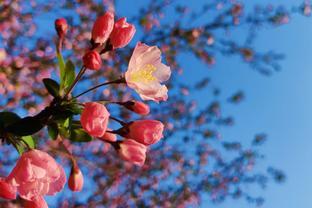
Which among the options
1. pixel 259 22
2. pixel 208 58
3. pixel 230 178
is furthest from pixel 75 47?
pixel 230 178

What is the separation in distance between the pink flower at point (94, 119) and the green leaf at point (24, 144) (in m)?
0.17

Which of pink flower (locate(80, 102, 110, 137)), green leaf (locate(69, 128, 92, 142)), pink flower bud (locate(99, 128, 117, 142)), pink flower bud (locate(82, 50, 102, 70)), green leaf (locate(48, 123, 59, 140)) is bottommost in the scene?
green leaf (locate(48, 123, 59, 140))

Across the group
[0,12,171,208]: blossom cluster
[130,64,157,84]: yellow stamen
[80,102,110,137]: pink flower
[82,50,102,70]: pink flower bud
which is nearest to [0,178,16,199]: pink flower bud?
[0,12,171,208]: blossom cluster

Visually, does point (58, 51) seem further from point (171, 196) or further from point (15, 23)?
point (171, 196)

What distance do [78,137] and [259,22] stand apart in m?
5.51

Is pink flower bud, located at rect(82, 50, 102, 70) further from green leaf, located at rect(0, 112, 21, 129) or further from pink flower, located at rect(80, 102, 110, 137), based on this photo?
green leaf, located at rect(0, 112, 21, 129)

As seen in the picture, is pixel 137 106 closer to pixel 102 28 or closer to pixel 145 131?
pixel 145 131

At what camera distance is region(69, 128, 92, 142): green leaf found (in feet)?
4.19

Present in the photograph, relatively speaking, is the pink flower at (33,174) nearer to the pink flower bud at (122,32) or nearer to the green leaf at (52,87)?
the green leaf at (52,87)

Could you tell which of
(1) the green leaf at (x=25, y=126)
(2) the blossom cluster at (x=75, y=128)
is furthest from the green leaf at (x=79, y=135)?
(1) the green leaf at (x=25, y=126)

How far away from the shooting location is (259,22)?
253 inches

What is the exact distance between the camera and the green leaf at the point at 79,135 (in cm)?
128

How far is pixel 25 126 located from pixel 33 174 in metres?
0.15

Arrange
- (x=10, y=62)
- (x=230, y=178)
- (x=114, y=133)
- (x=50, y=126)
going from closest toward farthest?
(x=50, y=126), (x=114, y=133), (x=10, y=62), (x=230, y=178)
